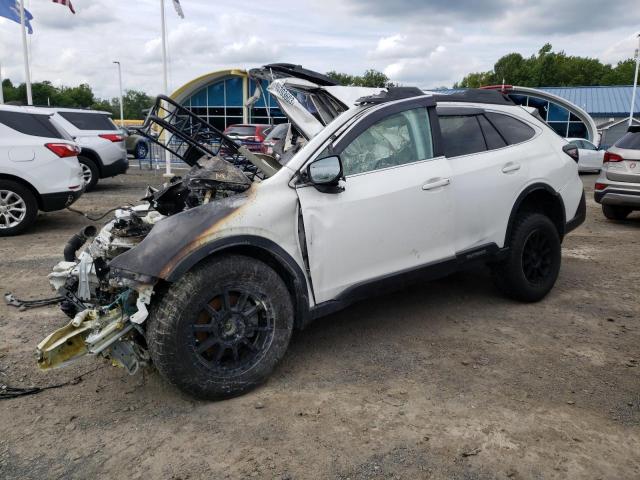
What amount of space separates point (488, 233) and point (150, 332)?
281 cm

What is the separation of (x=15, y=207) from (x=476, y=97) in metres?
6.60

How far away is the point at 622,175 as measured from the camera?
874 cm

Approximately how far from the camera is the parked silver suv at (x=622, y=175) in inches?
338

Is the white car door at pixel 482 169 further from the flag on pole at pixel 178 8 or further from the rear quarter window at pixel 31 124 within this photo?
the flag on pole at pixel 178 8

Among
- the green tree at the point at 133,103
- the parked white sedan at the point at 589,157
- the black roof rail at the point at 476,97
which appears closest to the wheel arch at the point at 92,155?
the black roof rail at the point at 476,97

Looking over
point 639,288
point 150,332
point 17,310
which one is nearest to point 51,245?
point 17,310

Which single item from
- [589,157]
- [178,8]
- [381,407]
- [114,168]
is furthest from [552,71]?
[381,407]

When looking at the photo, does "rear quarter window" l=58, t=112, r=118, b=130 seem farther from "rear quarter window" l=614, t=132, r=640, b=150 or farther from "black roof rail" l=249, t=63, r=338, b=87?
"rear quarter window" l=614, t=132, r=640, b=150

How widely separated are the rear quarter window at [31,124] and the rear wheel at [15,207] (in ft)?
2.69

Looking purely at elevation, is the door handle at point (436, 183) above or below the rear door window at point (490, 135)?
below

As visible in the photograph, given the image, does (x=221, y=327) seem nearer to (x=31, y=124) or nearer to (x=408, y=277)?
(x=408, y=277)

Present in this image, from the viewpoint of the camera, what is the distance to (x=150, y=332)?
3.01 m

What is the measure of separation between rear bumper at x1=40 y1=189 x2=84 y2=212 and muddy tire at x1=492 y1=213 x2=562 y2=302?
6266 mm

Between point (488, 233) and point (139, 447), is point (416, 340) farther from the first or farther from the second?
point (139, 447)
